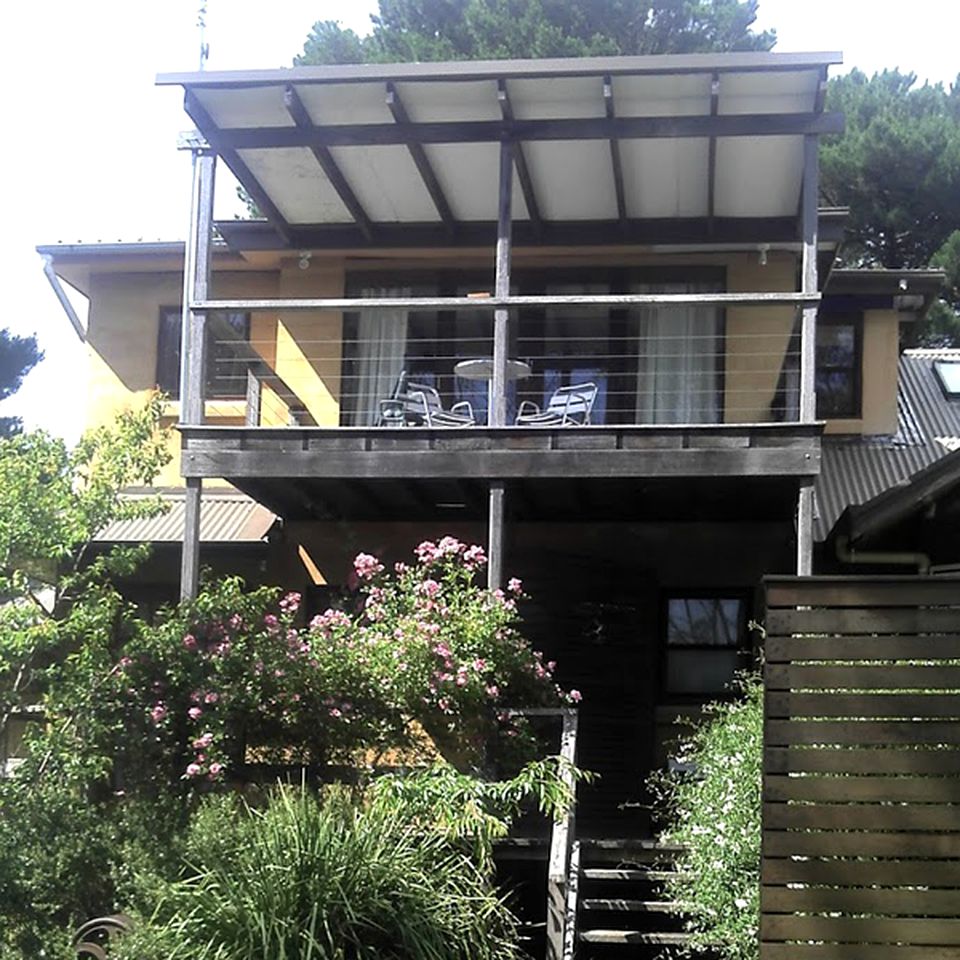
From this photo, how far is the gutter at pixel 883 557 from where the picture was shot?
42.4ft

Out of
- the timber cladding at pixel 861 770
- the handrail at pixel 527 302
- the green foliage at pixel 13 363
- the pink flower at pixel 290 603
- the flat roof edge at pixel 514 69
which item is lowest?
the timber cladding at pixel 861 770

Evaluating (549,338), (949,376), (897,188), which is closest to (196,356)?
(549,338)

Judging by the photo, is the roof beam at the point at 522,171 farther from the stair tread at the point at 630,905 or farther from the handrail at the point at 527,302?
the stair tread at the point at 630,905

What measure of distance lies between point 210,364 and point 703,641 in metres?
6.07

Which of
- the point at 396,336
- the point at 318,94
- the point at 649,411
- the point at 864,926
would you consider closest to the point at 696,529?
the point at 649,411

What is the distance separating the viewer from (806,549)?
38.5 ft

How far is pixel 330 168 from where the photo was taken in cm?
1377

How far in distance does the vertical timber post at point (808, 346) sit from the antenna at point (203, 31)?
5.61 meters

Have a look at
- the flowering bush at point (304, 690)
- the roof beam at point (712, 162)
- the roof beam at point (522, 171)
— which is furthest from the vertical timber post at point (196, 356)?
the roof beam at point (712, 162)

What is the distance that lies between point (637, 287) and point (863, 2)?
5.60m

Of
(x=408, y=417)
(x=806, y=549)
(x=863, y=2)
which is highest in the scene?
(x=863, y=2)

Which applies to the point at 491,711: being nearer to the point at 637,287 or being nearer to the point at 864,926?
the point at 864,926

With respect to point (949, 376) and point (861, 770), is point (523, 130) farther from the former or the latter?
point (949, 376)

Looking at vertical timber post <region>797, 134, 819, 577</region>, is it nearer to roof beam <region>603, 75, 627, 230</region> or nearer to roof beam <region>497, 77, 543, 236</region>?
roof beam <region>603, 75, 627, 230</region>
